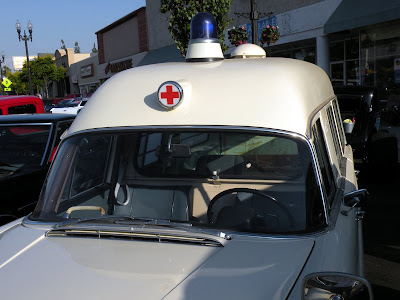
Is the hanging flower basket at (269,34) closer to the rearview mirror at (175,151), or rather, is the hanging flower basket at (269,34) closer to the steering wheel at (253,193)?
the rearview mirror at (175,151)

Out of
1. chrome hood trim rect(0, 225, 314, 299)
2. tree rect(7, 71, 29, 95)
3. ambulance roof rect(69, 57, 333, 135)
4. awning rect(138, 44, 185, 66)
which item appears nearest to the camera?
chrome hood trim rect(0, 225, 314, 299)

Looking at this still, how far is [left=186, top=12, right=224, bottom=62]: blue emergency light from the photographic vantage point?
3373 mm

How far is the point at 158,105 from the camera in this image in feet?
9.09

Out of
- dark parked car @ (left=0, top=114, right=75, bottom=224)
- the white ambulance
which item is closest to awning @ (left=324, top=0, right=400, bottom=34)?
dark parked car @ (left=0, top=114, right=75, bottom=224)

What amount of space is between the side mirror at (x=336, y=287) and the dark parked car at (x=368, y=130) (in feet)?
17.1

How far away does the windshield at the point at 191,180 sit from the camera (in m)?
2.46

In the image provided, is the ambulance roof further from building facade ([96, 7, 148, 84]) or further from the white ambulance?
building facade ([96, 7, 148, 84])

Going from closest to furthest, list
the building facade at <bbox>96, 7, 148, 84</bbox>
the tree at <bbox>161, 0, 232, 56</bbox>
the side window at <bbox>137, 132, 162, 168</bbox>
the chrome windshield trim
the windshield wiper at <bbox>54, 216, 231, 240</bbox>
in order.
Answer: the windshield wiper at <bbox>54, 216, 231, 240</bbox>
the chrome windshield trim
the side window at <bbox>137, 132, 162, 168</bbox>
the tree at <bbox>161, 0, 232, 56</bbox>
the building facade at <bbox>96, 7, 148, 84</bbox>

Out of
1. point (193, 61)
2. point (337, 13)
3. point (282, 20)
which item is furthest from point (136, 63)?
point (193, 61)

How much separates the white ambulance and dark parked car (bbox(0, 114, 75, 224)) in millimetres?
1609

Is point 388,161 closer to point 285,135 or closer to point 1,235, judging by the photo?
point 285,135

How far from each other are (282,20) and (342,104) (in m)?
10.1

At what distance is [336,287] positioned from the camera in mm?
1701

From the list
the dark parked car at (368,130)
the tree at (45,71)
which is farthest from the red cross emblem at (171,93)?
the tree at (45,71)
